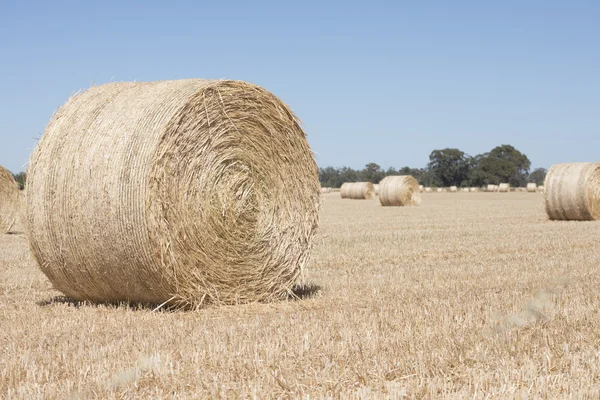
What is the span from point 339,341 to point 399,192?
2472 centimetres

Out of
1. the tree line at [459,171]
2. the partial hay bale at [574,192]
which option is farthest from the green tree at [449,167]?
the partial hay bale at [574,192]

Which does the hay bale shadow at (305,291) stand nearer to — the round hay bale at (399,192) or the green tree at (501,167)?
the round hay bale at (399,192)

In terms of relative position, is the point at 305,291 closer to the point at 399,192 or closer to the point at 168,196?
the point at 168,196

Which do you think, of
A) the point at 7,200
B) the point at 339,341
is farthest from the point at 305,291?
the point at 7,200

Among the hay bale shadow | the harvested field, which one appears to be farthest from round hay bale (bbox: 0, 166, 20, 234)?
the hay bale shadow

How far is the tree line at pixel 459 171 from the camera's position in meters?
87.6

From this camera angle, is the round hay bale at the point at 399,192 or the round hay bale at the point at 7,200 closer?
the round hay bale at the point at 7,200

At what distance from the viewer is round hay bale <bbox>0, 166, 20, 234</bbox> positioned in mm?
16188

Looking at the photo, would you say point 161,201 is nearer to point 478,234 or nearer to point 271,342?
point 271,342

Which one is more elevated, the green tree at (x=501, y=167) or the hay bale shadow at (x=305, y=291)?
the green tree at (x=501, y=167)

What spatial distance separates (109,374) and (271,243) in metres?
3.67

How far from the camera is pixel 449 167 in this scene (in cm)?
9394

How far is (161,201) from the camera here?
268 inches

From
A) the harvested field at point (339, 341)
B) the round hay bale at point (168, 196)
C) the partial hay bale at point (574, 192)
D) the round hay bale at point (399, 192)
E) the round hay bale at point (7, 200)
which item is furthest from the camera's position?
the round hay bale at point (399, 192)
